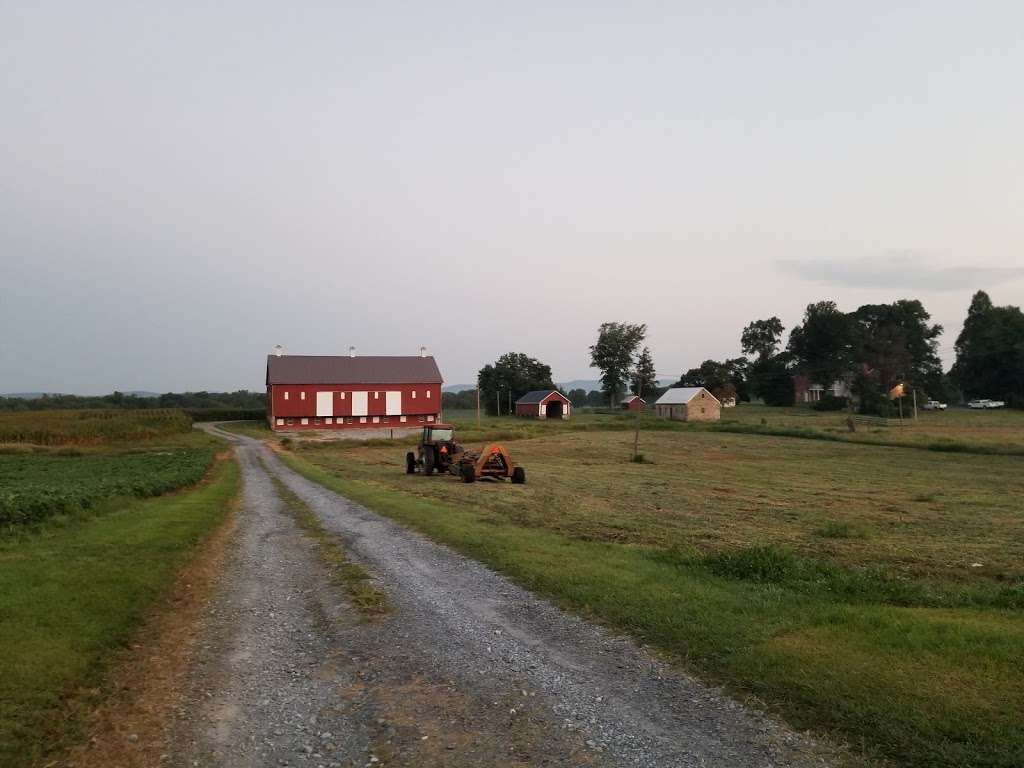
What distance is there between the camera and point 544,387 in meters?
130

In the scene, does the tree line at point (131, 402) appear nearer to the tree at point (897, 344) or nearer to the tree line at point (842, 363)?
the tree line at point (842, 363)

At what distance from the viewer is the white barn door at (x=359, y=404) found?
8788cm

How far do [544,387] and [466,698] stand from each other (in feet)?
405

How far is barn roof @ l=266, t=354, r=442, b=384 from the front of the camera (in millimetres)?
85938

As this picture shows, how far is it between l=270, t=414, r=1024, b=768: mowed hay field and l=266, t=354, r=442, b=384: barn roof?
184 ft

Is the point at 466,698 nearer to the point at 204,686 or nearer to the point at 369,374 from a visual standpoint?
the point at 204,686

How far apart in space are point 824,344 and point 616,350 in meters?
38.2

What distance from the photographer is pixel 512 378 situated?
425ft

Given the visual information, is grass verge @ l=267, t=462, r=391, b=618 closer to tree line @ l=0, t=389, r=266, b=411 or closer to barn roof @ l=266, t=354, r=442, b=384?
barn roof @ l=266, t=354, r=442, b=384

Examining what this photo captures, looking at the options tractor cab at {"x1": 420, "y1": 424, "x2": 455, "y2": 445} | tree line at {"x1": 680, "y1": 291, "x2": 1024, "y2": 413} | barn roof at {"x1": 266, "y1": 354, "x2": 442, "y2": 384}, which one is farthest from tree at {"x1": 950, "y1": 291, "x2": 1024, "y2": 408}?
tractor cab at {"x1": 420, "y1": 424, "x2": 455, "y2": 445}

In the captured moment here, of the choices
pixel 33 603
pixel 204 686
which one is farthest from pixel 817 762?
pixel 33 603

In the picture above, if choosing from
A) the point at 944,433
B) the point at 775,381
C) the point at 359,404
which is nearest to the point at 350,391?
the point at 359,404

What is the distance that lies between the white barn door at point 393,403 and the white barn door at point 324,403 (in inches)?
277

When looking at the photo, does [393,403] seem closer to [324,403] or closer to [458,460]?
[324,403]
